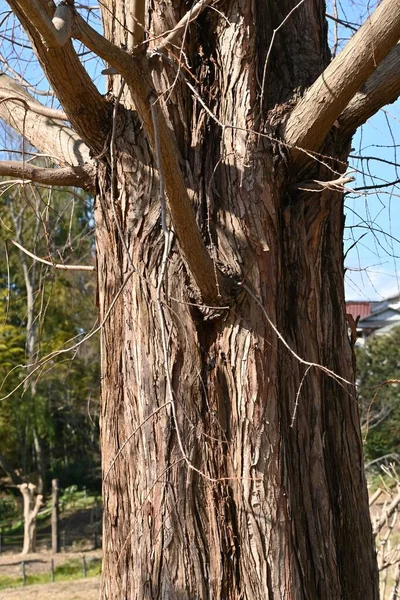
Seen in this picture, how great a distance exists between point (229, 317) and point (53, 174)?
90cm

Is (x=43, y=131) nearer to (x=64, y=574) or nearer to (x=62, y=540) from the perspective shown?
(x=64, y=574)

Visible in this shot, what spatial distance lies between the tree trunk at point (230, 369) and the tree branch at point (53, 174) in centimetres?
13

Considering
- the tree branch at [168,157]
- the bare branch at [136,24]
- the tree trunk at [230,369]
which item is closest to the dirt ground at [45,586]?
the tree trunk at [230,369]

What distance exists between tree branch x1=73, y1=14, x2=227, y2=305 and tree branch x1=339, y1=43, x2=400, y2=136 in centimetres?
84

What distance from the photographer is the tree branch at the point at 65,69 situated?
2.02 m

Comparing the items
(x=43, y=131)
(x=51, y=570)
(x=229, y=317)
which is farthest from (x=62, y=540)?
(x=229, y=317)

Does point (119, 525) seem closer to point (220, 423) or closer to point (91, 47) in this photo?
point (220, 423)

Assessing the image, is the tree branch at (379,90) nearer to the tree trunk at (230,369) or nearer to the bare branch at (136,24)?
the tree trunk at (230,369)

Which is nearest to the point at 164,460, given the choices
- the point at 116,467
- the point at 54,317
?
the point at 116,467

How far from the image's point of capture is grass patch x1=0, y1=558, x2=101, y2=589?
15.8 meters

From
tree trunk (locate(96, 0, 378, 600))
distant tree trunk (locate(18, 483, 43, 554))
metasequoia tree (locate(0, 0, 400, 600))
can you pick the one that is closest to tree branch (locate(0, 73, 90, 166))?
metasequoia tree (locate(0, 0, 400, 600))

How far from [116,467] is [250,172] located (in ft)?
3.96

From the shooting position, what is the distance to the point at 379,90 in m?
2.84

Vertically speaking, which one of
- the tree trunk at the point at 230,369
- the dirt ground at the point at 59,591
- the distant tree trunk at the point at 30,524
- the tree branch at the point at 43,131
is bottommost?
the dirt ground at the point at 59,591
